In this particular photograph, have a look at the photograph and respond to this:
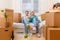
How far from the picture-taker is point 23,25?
532 centimetres

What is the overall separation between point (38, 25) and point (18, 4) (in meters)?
1.65

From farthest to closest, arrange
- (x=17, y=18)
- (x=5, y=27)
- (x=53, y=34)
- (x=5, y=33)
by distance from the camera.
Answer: (x=17, y=18) < (x=5, y=27) < (x=5, y=33) < (x=53, y=34)

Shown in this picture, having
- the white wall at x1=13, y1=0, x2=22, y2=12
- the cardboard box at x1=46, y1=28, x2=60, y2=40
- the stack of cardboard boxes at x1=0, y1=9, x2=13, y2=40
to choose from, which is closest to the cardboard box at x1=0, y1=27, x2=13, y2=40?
the stack of cardboard boxes at x1=0, y1=9, x2=13, y2=40

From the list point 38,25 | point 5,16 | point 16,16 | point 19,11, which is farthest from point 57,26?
point 19,11

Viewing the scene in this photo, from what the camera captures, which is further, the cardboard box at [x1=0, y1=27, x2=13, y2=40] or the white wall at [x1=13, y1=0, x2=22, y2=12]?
the white wall at [x1=13, y1=0, x2=22, y2=12]

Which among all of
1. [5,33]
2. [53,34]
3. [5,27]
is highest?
[53,34]

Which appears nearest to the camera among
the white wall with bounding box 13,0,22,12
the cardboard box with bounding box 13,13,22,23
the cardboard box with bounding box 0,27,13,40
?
the cardboard box with bounding box 0,27,13,40

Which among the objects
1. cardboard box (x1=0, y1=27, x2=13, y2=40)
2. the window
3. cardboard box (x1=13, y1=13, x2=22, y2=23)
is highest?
the window

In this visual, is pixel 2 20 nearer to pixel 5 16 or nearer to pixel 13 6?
pixel 5 16

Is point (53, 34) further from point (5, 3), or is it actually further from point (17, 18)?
point (5, 3)

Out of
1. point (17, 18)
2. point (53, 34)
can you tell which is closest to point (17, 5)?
point (17, 18)

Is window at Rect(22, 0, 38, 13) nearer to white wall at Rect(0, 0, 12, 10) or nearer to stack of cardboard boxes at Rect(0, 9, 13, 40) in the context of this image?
white wall at Rect(0, 0, 12, 10)

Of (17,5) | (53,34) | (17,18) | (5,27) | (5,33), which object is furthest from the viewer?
(17,5)

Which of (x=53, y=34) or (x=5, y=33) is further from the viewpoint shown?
(x=5, y=33)
